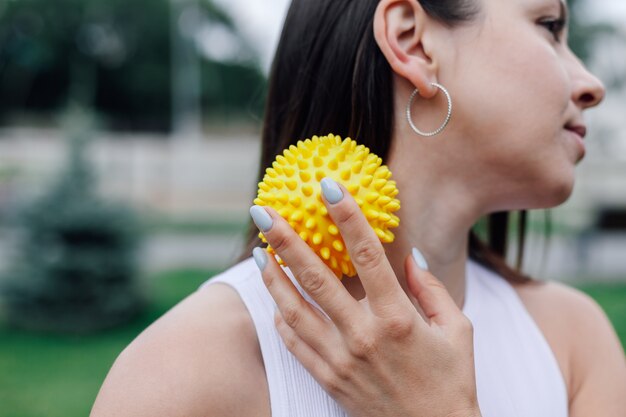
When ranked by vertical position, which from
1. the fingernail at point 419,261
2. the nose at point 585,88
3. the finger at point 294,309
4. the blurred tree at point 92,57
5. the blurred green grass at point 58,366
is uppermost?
the nose at point 585,88

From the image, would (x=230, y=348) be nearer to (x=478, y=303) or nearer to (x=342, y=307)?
(x=342, y=307)

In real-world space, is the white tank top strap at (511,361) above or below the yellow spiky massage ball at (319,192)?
below

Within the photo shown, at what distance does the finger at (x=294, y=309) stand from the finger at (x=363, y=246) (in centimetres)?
13

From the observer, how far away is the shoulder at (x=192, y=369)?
4.66ft

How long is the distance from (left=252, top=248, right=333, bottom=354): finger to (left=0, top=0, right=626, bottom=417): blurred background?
3.05 ft

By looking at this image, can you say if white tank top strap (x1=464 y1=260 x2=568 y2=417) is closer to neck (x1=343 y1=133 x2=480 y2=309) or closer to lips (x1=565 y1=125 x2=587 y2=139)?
neck (x1=343 y1=133 x2=480 y2=309)

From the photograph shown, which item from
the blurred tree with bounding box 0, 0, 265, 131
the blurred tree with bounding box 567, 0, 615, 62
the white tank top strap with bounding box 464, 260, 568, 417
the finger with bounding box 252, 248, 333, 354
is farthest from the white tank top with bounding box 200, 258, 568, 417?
the blurred tree with bounding box 0, 0, 265, 131

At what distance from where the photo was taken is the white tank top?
154cm

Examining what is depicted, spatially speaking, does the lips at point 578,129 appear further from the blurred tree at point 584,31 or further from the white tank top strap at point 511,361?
the blurred tree at point 584,31

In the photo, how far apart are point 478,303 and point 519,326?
0.13 m

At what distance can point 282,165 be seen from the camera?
1.48 meters

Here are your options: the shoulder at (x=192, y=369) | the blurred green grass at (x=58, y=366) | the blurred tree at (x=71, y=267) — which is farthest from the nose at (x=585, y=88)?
the blurred tree at (x=71, y=267)

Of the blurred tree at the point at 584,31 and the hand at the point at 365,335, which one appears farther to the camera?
the blurred tree at the point at 584,31

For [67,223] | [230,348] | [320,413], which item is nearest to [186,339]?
[230,348]
